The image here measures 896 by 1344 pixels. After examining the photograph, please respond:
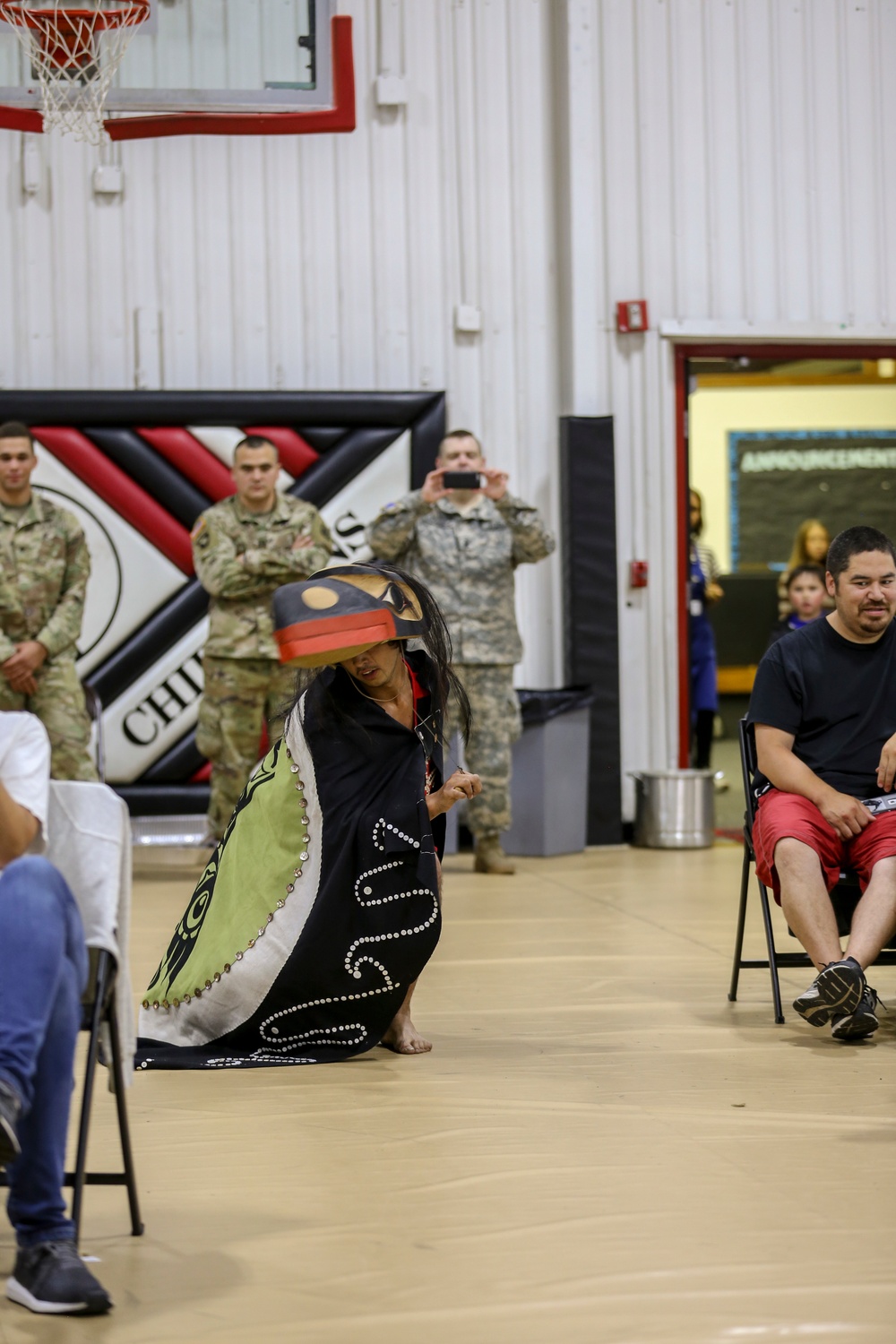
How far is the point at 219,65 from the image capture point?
238 inches

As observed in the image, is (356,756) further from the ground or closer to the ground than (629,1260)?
further from the ground

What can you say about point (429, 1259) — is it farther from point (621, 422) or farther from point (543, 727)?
point (621, 422)

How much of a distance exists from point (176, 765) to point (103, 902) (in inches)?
205

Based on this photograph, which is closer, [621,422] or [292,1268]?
[292,1268]

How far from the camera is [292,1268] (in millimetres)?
2270

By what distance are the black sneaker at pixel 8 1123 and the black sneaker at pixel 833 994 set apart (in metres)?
1.97

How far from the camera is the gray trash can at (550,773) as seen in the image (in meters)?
7.21

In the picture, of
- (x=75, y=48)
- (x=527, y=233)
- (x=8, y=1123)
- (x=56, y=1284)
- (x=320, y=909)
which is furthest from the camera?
(x=527, y=233)

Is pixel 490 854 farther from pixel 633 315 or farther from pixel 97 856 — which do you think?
pixel 97 856

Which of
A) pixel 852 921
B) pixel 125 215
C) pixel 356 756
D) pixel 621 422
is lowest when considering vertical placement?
pixel 852 921

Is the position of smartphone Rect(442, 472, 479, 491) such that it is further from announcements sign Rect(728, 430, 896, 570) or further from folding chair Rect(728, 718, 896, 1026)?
announcements sign Rect(728, 430, 896, 570)

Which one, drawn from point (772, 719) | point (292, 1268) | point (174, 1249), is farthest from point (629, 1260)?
point (772, 719)

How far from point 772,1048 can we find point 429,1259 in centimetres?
154

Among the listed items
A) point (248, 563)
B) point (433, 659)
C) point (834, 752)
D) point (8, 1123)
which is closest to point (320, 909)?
point (433, 659)
